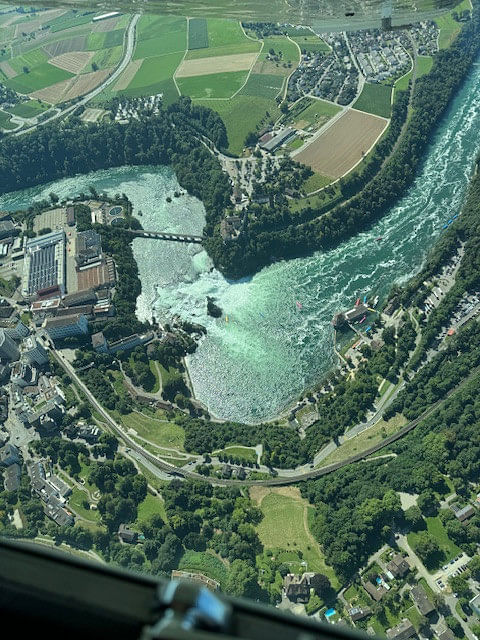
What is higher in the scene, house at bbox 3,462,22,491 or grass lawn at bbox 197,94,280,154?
grass lawn at bbox 197,94,280,154

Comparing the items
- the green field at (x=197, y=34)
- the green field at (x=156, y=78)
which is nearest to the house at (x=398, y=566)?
the green field at (x=156, y=78)

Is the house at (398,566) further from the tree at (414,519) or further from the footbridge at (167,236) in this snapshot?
the footbridge at (167,236)

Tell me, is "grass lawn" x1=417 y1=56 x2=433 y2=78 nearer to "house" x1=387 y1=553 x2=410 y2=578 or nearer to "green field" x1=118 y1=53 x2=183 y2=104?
"green field" x1=118 y1=53 x2=183 y2=104

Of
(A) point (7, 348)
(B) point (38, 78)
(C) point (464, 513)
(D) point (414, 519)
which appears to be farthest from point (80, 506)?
(B) point (38, 78)

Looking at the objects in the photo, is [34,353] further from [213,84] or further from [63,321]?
[213,84]

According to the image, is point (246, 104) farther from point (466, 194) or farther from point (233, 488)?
point (233, 488)

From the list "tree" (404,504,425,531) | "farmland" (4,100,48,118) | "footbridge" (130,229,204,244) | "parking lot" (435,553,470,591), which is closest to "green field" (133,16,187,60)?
"farmland" (4,100,48,118)
